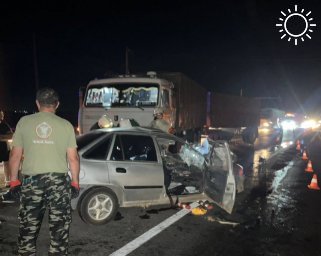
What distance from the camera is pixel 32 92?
90.9ft

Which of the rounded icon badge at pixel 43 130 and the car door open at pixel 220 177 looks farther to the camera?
the car door open at pixel 220 177

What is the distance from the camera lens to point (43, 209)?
3.62m

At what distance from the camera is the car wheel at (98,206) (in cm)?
533

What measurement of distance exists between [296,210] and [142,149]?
10.5 ft

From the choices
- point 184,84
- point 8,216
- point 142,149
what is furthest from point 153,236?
point 184,84

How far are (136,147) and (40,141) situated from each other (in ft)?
8.96

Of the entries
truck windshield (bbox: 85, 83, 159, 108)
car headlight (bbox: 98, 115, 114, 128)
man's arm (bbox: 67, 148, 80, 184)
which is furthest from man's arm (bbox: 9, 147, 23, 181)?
truck windshield (bbox: 85, 83, 159, 108)

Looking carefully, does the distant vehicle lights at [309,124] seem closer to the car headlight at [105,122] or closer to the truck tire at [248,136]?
the truck tire at [248,136]

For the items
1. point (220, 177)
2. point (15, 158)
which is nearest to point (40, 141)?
point (15, 158)

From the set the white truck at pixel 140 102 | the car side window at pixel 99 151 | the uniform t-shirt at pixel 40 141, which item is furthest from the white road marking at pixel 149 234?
the white truck at pixel 140 102

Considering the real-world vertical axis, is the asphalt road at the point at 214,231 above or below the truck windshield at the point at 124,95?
below

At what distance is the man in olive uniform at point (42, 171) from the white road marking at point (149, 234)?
1052 mm

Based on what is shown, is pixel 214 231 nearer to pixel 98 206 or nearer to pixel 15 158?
pixel 98 206

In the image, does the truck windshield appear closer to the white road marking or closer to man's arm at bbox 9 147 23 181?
the white road marking
